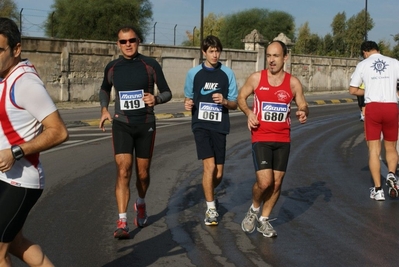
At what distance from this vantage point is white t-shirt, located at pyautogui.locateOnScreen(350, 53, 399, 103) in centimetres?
945

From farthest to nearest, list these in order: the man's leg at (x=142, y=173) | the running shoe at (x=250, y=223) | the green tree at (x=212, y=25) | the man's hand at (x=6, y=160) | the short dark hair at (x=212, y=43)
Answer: the green tree at (x=212, y=25) < the short dark hair at (x=212, y=43) < the man's leg at (x=142, y=173) < the running shoe at (x=250, y=223) < the man's hand at (x=6, y=160)

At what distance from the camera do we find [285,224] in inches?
315

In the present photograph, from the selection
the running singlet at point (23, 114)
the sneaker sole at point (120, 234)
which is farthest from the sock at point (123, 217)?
the running singlet at point (23, 114)

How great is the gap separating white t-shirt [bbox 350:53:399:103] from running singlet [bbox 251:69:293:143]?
7.74ft

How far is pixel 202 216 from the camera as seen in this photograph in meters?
8.30

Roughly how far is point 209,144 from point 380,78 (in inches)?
102

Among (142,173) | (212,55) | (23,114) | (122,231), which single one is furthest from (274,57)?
(23,114)

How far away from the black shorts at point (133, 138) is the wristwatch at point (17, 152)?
3295 millimetres

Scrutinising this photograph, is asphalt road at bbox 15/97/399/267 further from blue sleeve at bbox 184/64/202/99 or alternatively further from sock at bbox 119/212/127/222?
blue sleeve at bbox 184/64/202/99

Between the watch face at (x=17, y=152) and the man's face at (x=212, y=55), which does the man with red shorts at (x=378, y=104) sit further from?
the watch face at (x=17, y=152)

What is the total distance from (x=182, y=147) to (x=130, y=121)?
7.96 meters

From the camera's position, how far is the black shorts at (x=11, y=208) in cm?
421

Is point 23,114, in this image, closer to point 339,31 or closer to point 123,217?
point 123,217

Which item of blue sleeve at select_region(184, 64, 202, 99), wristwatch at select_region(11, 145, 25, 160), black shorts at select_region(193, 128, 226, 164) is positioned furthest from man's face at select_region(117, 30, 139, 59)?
wristwatch at select_region(11, 145, 25, 160)
